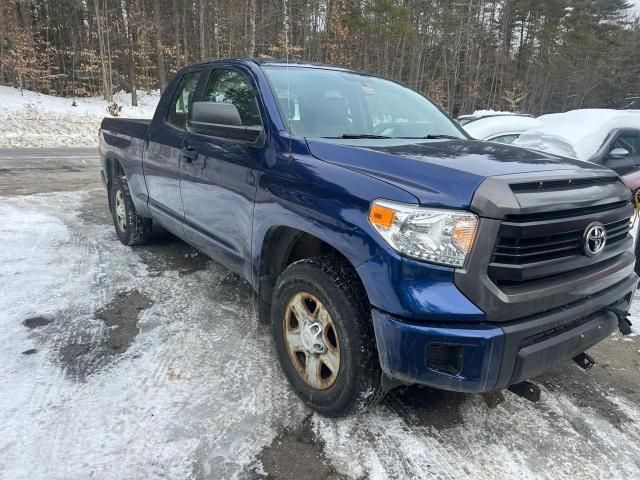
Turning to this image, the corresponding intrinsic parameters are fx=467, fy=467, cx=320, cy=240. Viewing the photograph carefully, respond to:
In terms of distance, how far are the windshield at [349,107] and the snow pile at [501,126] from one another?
5739 millimetres

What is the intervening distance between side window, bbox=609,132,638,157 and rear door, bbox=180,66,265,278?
6.06 meters

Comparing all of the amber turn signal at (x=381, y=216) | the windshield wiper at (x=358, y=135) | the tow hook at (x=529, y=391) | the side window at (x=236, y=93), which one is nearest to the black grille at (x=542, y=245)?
the amber turn signal at (x=381, y=216)

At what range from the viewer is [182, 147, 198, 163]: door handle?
344cm

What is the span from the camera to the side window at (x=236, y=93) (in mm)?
3020

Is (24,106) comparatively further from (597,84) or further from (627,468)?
(597,84)

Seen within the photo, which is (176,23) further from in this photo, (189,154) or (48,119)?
(189,154)

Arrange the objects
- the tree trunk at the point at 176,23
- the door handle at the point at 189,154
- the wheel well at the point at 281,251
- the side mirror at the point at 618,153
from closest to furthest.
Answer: the wheel well at the point at 281,251 < the door handle at the point at 189,154 < the side mirror at the point at 618,153 < the tree trunk at the point at 176,23

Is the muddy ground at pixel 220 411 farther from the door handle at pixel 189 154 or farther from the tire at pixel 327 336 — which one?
the door handle at pixel 189 154

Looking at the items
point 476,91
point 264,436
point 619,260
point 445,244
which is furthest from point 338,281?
point 476,91

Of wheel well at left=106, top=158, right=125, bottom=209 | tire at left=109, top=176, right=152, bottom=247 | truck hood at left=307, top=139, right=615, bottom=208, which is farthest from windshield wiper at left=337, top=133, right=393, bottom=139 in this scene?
wheel well at left=106, top=158, right=125, bottom=209

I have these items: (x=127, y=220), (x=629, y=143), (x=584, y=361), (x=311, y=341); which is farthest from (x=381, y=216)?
(x=629, y=143)

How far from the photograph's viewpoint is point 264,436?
229cm

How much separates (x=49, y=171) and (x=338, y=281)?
383 inches

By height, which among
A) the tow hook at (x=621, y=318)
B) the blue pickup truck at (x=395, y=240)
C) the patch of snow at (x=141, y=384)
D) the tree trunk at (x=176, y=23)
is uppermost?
the tree trunk at (x=176, y=23)
